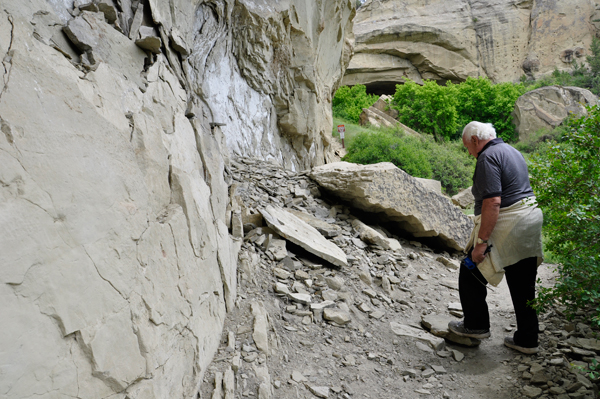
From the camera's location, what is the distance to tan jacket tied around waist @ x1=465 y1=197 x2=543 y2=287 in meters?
2.89

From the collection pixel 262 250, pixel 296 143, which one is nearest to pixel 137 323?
pixel 262 250

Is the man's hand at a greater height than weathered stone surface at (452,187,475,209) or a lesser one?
greater

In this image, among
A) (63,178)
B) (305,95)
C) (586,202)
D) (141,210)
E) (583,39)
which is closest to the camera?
(63,178)

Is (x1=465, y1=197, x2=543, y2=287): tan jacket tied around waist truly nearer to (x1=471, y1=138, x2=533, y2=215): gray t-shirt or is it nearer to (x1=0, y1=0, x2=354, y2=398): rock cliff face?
(x1=471, y1=138, x2=533, y2=215): gray t-shirt

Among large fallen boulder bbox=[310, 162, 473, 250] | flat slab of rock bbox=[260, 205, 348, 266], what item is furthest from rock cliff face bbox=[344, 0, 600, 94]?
flat slab of rock bbox=[260, 205, 348, 266]

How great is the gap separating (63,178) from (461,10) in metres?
29.1

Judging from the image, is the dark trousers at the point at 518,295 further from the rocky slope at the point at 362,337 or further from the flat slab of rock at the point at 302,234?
the flat slab of rock at the point at 302,234

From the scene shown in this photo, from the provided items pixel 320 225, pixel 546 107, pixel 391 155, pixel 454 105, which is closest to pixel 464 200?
pixel 391 155

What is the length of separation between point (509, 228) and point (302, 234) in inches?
79.2

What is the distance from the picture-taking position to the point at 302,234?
166 inches

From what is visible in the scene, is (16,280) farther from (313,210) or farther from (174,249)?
(313,210)

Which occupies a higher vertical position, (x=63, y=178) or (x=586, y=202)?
(x=63, y=178)

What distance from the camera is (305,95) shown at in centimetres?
939

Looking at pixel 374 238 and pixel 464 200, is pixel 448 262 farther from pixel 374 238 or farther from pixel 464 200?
pixel 464 200
